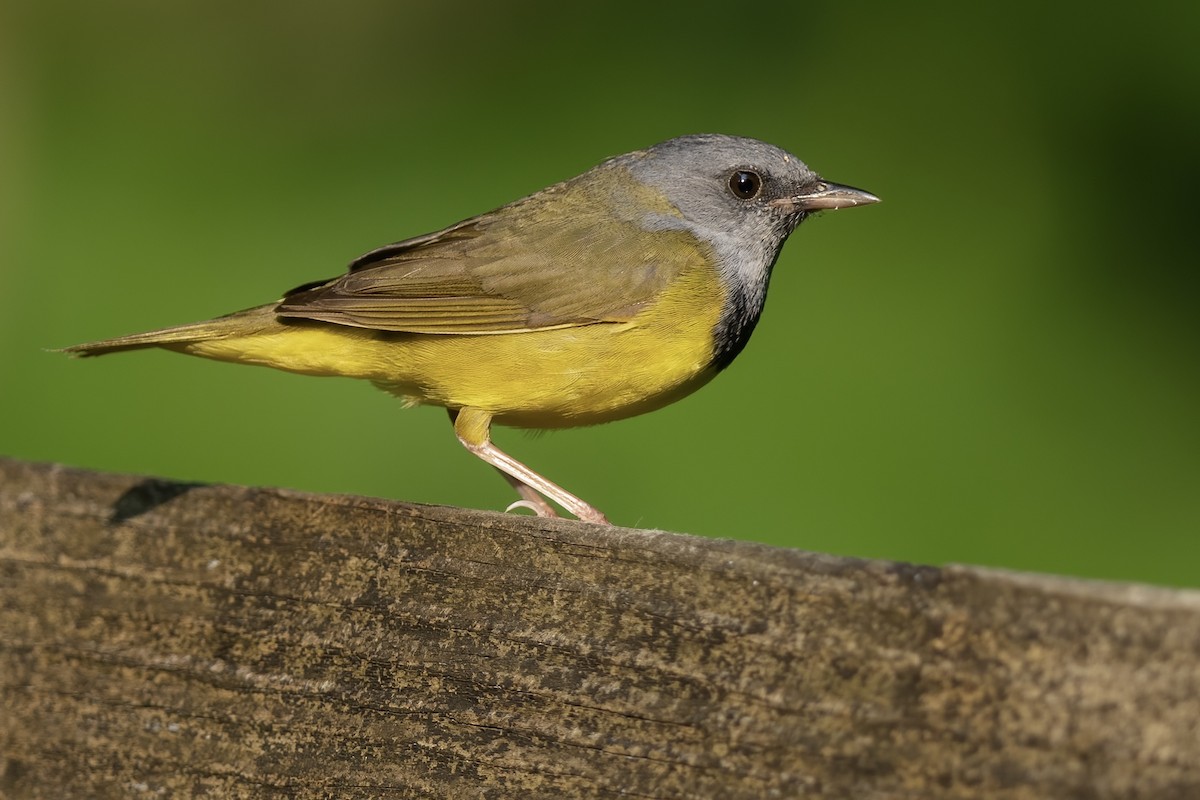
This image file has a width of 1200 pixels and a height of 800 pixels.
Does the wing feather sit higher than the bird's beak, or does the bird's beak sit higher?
the bird's beak

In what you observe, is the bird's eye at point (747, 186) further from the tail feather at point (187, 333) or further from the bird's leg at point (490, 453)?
the tail feather at point (187, 333)

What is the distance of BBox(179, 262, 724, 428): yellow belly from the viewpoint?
397cm

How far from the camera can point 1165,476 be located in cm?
418

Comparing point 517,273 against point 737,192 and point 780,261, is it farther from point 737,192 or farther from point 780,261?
point 780,261

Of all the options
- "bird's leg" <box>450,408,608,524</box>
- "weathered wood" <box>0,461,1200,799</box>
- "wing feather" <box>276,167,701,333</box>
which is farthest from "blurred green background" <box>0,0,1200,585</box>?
"weathered wood" <box>0,461,1200,799</box>

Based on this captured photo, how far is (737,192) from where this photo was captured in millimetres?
4734

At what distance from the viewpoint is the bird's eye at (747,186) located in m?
4.73

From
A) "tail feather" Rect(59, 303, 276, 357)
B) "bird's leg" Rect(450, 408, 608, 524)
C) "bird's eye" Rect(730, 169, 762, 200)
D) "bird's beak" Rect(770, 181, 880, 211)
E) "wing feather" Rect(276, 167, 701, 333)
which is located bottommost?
"bird's leg" Rect(450, 408, 608, 524)

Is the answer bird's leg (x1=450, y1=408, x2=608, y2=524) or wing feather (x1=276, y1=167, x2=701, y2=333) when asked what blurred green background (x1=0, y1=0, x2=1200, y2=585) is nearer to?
bird's leg (x1=450, y1=408, x2=608, y2=524)

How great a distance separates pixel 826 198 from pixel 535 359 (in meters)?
1.21

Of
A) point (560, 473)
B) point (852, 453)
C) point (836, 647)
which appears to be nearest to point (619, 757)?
point (836, 647)

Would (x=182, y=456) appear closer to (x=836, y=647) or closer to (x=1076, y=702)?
(x=836, y=647)

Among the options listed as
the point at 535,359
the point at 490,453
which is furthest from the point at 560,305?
the point at 490,453

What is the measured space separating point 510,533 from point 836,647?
27.0 inches
